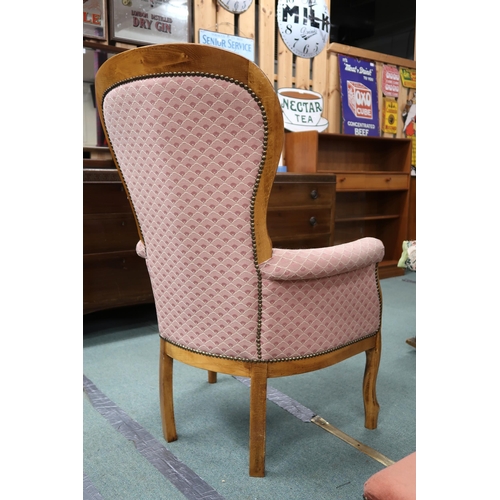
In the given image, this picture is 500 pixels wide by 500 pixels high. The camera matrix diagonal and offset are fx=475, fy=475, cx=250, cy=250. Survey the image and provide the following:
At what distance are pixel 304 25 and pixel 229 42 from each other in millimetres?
816

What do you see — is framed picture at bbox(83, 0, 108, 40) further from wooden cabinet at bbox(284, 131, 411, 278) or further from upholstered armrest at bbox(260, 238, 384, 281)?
upholstered armrest at bbox(260, 238, 384, 281)

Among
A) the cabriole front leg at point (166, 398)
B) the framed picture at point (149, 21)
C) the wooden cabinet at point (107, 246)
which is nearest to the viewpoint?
the cabriole front leg at point (166, 398)

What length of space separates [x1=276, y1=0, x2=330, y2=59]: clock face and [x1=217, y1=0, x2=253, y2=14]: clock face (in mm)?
342

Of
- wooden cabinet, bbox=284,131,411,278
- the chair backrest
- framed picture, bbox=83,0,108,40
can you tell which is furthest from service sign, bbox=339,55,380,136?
the chair backrest

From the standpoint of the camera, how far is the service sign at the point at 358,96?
14.5 feet

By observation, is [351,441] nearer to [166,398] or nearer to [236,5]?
[166,398]

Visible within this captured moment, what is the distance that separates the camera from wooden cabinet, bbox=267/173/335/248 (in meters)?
3.19

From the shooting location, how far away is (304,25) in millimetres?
4137

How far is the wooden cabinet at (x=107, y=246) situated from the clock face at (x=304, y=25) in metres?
2.30

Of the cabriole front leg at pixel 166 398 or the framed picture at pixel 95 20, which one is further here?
the framed picture at pixel 95 20

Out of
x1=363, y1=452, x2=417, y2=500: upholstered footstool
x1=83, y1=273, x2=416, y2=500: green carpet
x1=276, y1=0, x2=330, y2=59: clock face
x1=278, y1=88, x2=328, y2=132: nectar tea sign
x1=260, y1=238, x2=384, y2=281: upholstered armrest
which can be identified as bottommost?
x1=83, y1=273, x2=416, y2=500: green carpet

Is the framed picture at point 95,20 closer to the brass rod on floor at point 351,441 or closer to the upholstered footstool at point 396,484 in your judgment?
the brass rod on floor at point 351,441

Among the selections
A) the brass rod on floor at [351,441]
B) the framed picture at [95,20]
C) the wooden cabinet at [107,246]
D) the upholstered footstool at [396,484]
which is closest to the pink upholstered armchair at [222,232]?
the brass rod on floor at [351,441]
